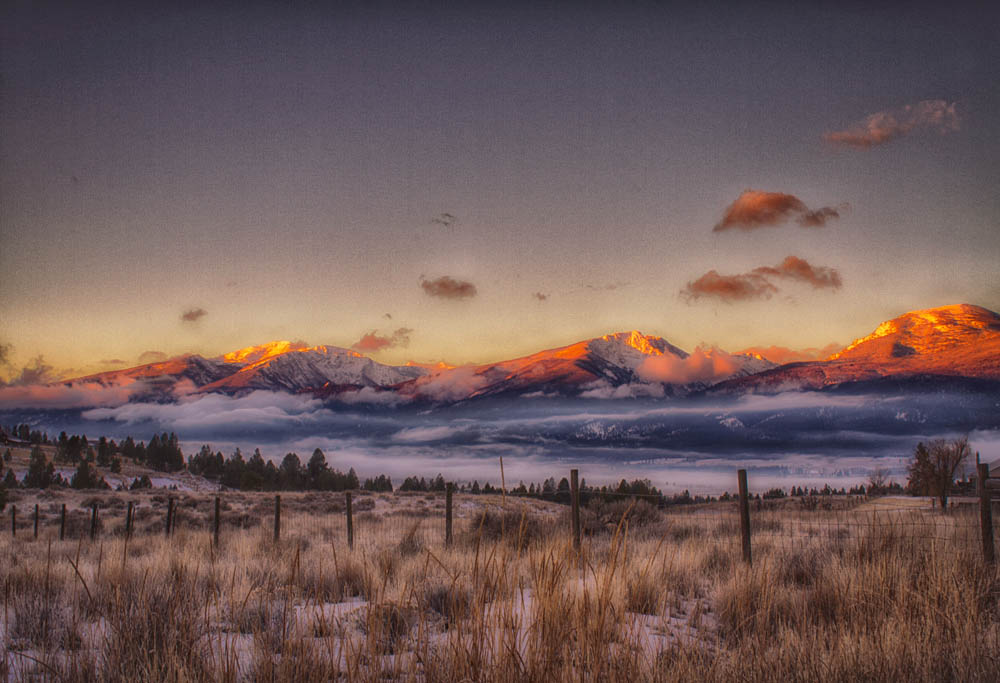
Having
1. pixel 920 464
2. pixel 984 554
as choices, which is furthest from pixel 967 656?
pixel 920 464

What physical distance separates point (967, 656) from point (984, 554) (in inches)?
278

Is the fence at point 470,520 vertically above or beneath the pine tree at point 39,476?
above

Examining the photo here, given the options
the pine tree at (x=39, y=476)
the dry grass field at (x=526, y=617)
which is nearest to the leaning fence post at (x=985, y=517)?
the dry grass field at (x=526, y=617)

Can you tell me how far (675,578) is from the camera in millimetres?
8727

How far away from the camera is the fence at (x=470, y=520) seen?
35.9 feet

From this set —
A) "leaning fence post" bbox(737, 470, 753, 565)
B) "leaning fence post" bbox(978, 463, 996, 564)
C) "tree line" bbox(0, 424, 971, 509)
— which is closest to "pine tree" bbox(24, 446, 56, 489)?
"tree line" bbox(0, 424, 971, 509)

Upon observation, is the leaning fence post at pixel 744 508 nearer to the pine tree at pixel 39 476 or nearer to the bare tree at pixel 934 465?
the bare tree at pixel 934 465

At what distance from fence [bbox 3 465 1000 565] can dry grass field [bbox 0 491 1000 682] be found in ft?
1.68

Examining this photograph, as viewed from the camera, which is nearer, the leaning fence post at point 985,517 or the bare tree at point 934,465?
the leaning fence post at point 985,517

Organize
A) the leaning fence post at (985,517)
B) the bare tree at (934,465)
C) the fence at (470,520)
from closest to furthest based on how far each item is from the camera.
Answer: the leaning fence post at (985,517)
the fence at (470,520)
the bare tree at (934,465)

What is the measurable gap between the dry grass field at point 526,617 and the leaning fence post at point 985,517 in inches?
17.9

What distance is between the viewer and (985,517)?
9.89m

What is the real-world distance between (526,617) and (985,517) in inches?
319

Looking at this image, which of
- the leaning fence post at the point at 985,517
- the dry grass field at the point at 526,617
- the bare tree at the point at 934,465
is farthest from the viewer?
the bare tree at the point at 934,465
